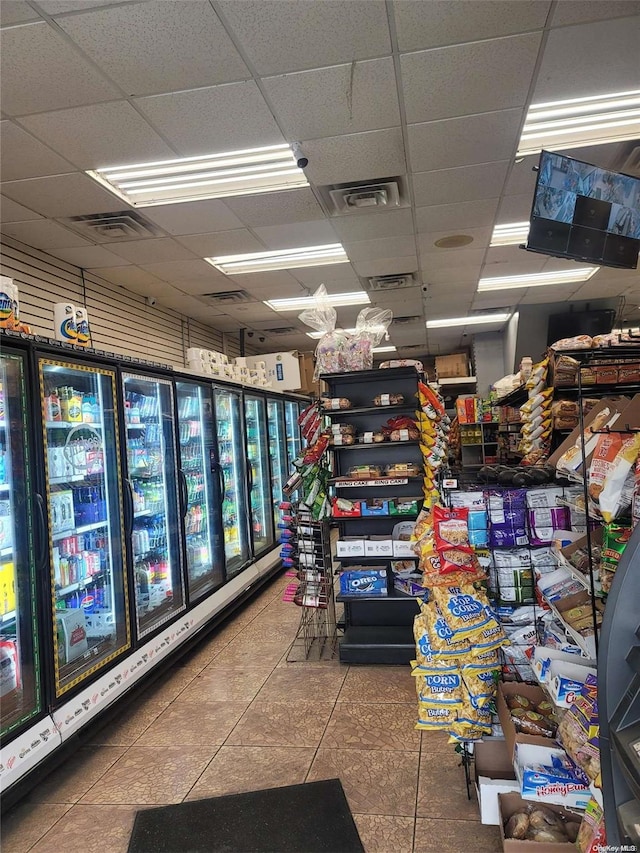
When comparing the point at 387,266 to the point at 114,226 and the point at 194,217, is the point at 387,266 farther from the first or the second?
the point at 114,226

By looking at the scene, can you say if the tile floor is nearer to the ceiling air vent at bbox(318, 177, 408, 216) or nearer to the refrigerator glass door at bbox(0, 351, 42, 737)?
the refrigerator glass door at bbox(0, 351, 42, 737)

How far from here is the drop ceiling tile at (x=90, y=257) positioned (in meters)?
4.96

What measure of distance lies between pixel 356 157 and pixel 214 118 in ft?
3.32

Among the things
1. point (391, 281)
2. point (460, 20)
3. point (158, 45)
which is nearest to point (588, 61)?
point (460, 20)

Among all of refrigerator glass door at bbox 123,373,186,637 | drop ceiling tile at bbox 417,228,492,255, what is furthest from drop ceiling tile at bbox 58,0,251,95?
drop ceiling tile at bbox 417,228,492,255

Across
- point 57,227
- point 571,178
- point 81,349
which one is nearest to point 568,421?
point 571,178

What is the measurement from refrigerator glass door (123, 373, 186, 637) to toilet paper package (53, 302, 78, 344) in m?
0.77

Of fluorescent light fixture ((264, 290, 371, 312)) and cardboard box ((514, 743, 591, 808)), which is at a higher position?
fluorescent light fixture ((264, 290, 371, 312))

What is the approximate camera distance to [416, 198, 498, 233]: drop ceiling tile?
4.53 m

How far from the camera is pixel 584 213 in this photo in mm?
2490

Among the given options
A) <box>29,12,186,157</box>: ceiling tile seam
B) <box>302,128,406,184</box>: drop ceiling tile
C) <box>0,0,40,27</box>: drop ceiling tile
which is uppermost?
<box>29,12,186,157</box>: ceiling tile seam

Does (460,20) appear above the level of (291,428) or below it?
above

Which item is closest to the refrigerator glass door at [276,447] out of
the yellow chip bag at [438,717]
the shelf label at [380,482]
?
the shelf label at [380,482]

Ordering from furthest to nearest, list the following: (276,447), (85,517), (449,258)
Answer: (276,447), (449,258), (85,517)
